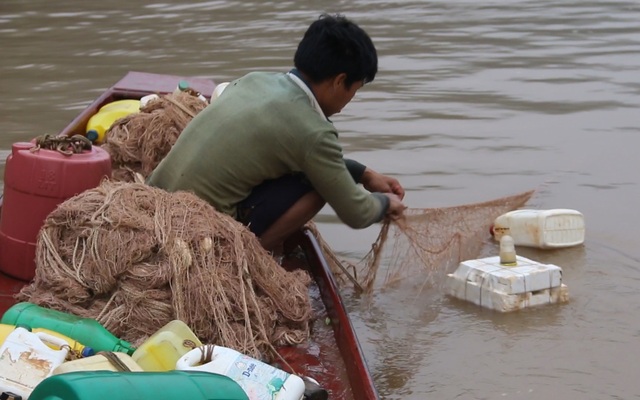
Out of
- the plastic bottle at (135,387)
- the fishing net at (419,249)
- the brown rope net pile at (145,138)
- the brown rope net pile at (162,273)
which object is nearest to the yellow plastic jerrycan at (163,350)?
the brown rope net pile at (162,273)

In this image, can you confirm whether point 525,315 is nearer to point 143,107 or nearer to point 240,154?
point 240,154

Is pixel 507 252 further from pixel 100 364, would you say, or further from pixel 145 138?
pixel 100 364

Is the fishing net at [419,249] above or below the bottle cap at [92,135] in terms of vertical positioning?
below

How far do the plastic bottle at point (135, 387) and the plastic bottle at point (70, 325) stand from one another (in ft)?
3.67

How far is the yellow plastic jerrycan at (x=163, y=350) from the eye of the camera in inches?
141

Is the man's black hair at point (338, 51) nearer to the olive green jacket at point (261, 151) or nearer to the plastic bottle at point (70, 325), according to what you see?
the olive green jacket at point (261, 151)

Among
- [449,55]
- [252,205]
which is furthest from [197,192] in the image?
[449,55]

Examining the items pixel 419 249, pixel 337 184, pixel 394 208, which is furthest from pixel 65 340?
pixel 419 249

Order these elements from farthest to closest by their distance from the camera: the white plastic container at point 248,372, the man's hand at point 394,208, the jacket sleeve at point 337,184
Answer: the man's hand at point 394,208 → the jacket sleeve at point 337,184 → the white plastic container at point 248,372

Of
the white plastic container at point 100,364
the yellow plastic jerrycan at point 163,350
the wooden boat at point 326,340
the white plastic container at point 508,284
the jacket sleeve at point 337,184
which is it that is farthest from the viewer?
the white plastic container at point 508,284

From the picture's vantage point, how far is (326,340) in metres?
4.40

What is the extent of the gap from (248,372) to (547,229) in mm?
2824

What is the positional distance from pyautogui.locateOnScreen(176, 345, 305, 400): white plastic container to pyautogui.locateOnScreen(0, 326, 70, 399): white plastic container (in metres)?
0.40

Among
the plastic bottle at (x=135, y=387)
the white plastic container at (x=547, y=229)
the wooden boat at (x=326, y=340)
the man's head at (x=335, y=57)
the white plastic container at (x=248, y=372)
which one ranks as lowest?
the white plastic container at (x=547, y=229)
